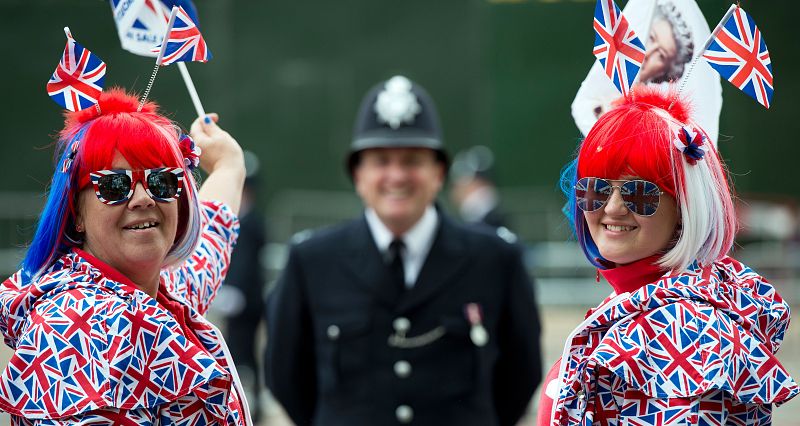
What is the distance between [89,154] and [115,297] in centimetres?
38

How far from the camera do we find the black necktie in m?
4.39

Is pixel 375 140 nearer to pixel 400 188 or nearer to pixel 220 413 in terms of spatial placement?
pixel 400 188

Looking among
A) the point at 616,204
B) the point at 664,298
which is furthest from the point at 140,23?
the point at 664,298

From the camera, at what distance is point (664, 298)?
8.85ft

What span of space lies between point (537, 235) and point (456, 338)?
8.86 meters

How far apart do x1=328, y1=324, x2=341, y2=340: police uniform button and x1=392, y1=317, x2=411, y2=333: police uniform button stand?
0.21 m

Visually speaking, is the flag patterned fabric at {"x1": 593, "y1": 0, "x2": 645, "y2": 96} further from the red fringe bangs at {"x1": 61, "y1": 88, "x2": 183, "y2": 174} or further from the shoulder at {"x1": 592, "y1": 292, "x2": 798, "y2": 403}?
the red fringe bangs at {"x1": 61, "y1": 88, "x2": 183, "y2": 174}

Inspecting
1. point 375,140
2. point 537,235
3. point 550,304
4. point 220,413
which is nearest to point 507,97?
point 537,235

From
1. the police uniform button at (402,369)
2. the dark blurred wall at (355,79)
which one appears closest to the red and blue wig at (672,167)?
the police uniform button at (402,369)

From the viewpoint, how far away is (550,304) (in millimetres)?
13000

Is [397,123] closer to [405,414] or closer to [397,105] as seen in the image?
[397,105]

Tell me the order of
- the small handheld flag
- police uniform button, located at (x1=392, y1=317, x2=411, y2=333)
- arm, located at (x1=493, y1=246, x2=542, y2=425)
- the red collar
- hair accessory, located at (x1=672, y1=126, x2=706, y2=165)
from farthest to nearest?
arm, located at (x1=493, y1=246, x2=542, y2=425) < police uniform button, located at (x1=392, y1=317, x2=411, y2=333) < the small handheld flag < the red collar < hair accessory, located at (x1=672, y1=126, x2=706, y2=165)

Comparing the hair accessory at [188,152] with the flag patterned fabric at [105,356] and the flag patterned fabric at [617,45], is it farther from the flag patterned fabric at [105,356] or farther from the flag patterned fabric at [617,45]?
the flag patterned fabric at [617,45]

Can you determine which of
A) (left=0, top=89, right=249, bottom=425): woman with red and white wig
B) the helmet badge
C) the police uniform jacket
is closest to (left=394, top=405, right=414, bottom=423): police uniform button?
the police uniform jacket
